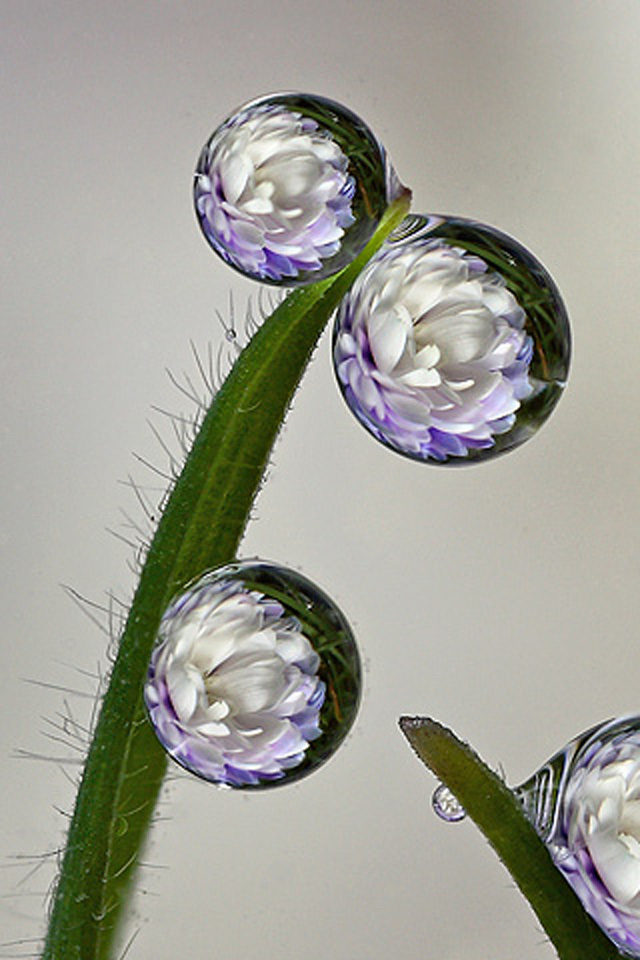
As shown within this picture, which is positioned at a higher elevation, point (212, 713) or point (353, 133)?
point (353, 133)

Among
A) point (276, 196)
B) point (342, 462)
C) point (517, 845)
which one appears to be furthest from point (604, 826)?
point (342, 462)

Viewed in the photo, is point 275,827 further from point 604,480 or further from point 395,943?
point 604,480

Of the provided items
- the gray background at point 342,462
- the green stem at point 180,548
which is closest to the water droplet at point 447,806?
the green stem at point 180,548

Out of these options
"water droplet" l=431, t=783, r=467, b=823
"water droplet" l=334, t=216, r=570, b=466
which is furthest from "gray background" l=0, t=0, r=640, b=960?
"water droplet" l=334, t=216, r=570, b=466

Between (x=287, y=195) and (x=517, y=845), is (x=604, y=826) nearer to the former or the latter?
(x=517, y=845)

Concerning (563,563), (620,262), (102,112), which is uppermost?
(102,112)

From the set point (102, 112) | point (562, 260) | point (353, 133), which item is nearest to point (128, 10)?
point (102, 112)
